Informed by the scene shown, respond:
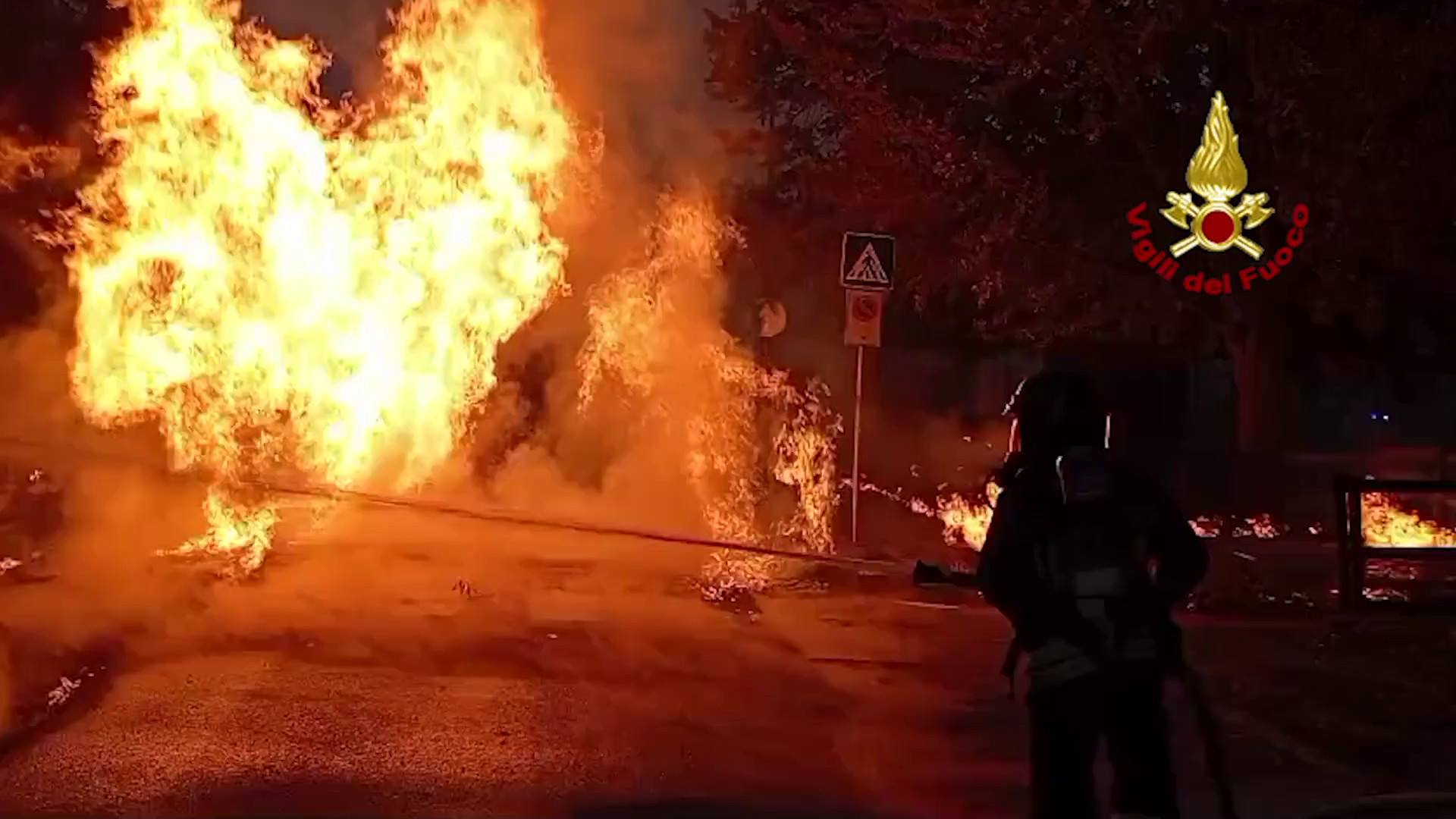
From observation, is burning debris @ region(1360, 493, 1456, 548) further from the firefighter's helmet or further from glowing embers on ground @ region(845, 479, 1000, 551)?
the firefighter's helmet

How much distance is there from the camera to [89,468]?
14.0 meters

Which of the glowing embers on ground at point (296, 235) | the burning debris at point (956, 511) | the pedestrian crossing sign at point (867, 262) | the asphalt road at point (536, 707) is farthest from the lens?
the burning debris at point (956, 511)

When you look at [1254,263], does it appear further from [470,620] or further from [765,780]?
[765,780]

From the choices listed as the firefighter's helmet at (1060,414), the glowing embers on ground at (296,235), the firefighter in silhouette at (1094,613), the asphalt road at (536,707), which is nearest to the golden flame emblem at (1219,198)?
the asphalt road at (536,707)

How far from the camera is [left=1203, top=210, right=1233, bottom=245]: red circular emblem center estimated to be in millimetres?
17234

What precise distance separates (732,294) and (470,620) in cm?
1027

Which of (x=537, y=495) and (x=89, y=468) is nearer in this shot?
(x=89, y=468)

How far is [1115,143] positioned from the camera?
18.6m

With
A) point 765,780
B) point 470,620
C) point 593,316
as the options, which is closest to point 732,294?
point 593,316

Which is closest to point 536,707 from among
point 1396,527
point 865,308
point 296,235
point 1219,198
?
point 296,235

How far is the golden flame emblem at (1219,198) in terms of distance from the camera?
54.5 ft

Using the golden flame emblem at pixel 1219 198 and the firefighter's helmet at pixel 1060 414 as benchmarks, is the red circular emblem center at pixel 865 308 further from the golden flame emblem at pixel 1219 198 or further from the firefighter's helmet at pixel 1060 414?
the firefighter's helmet at pixel 1060 414

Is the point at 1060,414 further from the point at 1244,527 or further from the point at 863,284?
the point at 1244,527

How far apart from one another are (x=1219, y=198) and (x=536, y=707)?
1149 cm
